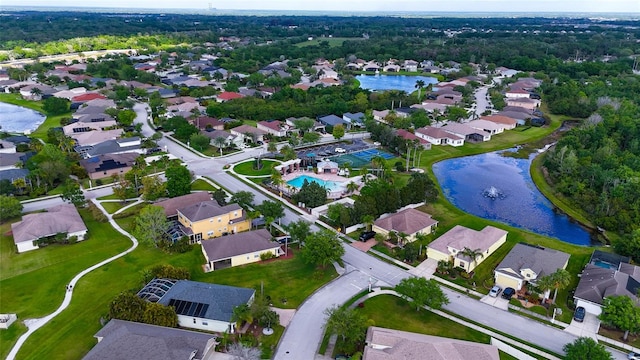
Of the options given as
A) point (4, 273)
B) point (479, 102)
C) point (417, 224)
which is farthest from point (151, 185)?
point (479, 102)

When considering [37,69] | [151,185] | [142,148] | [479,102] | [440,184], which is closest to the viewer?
[151,185]

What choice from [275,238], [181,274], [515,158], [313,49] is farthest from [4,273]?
[313,49]

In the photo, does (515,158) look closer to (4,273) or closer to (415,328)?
(415,328)

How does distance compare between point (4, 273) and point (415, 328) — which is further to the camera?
point (4, 273)

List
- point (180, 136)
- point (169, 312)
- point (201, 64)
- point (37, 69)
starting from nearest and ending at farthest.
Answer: point (169, 312) < point (180, 136) < point (37, 69) < point (201, 64)

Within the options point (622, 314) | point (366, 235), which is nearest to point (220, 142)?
point (366, 235)

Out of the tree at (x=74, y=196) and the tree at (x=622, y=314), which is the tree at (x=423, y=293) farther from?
the tree at (x=74, y=196)

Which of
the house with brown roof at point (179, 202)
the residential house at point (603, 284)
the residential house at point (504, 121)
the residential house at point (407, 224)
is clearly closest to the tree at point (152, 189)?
the house with brown roof at point (179, 202)
